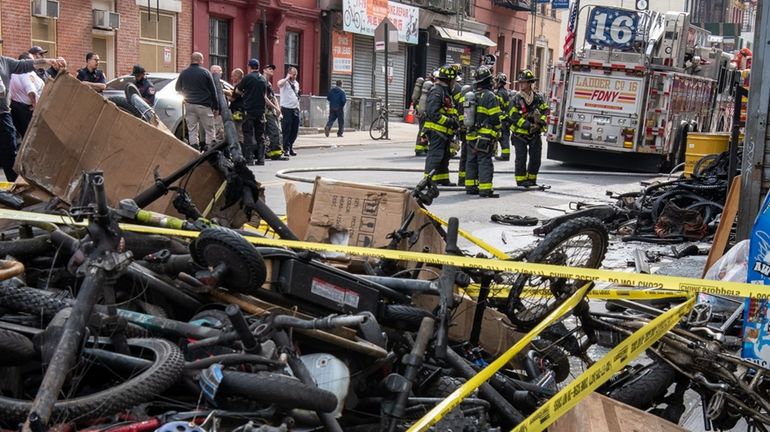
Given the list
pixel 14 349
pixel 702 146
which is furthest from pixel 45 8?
pixel 14 349

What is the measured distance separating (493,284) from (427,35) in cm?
3396

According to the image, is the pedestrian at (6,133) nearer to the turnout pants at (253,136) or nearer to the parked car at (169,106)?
the parked car at (169,106)

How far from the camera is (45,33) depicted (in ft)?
70.7

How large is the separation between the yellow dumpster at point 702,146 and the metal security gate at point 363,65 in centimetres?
2201

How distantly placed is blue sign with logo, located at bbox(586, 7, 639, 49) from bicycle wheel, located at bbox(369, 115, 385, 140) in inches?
372

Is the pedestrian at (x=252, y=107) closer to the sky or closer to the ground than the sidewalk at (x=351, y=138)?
closer to the sky

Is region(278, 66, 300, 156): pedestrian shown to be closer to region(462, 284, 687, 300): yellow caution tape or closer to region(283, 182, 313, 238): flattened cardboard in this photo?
region(283, 182, 313, 238): flattened cardboard

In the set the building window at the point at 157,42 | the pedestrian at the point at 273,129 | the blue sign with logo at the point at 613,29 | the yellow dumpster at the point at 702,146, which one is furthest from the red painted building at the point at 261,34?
the yellow dumpster at the point at 702,146

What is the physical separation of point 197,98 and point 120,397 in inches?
501

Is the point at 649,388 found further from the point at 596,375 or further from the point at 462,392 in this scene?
the point at 462,392

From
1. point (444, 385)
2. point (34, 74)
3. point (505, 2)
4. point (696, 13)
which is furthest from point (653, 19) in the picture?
point (696, 13)

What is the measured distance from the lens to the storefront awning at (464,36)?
38531mm

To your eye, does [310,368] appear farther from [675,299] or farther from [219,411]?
[675,299]

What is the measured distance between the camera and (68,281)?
4305 mm
